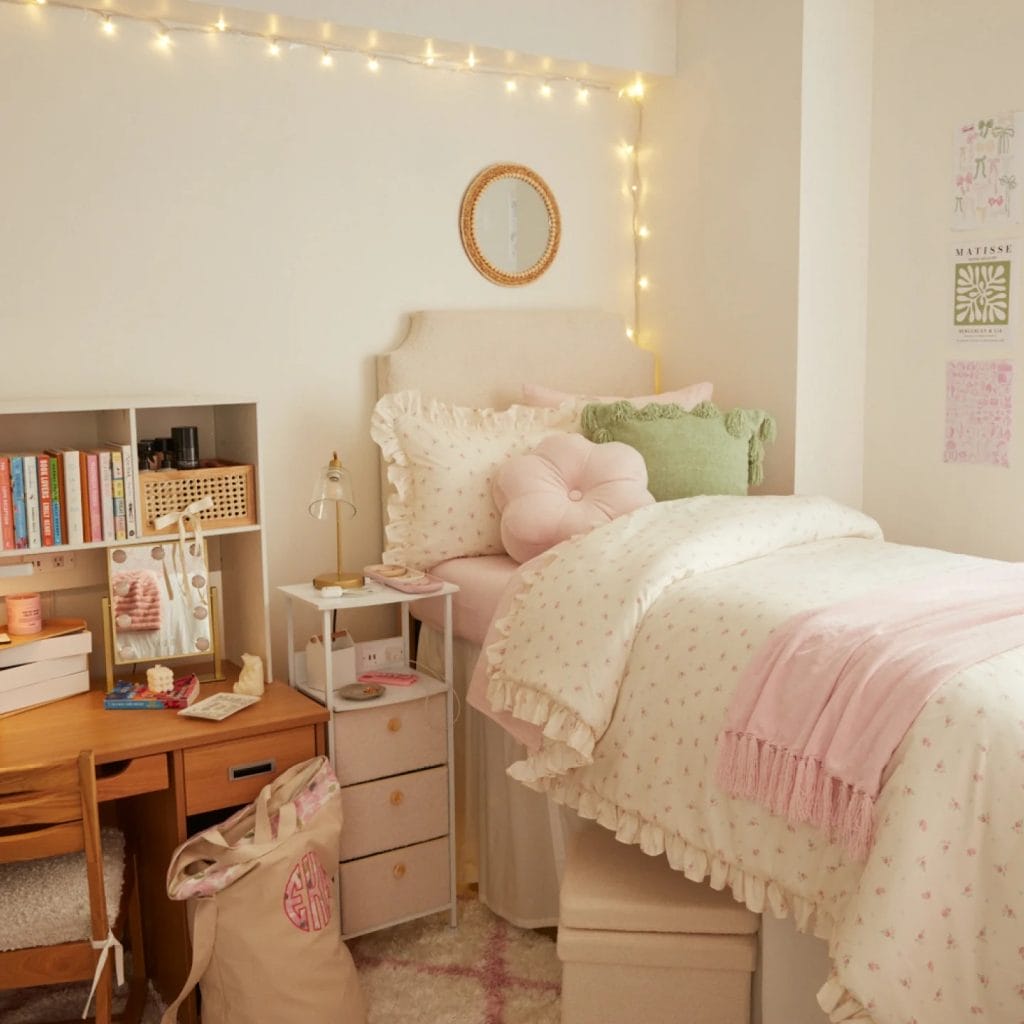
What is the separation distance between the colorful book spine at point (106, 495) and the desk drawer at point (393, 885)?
3.00ft

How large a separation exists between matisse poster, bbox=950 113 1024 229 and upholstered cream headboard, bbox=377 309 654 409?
1022 millimetres

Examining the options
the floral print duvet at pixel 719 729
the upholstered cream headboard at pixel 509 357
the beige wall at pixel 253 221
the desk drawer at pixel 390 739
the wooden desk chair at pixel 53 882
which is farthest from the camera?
the upholstered cream headboard at pixel 509 357

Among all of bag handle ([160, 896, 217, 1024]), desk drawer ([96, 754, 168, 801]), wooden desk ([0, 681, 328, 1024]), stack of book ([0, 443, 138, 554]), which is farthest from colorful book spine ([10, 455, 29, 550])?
bag handle ([160, 896, 217, 1024])

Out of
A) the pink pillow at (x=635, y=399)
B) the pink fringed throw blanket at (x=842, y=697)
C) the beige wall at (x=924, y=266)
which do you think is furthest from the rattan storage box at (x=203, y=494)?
the beige wall at (x=924, y=266)

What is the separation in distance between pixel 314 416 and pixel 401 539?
0.43m

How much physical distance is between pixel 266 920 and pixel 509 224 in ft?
6.80

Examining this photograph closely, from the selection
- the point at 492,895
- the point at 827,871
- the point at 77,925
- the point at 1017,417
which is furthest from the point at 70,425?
the point at 1017,417

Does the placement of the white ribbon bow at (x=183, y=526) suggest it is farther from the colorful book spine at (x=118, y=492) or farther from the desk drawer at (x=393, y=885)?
the desk drawer at (x=393, y=885)

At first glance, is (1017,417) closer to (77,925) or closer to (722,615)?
(722,615)

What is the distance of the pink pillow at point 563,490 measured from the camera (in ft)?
9.20

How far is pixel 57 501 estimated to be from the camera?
2520 mm

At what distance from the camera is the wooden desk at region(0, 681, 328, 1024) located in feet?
7.56

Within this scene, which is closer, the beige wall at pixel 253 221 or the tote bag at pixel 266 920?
the tote bag at pixel 266 920

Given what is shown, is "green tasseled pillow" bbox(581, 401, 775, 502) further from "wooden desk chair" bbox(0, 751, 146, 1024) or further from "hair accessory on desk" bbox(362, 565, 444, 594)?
"wooden desk chair" bbox(0, 751, 146, 1024)
